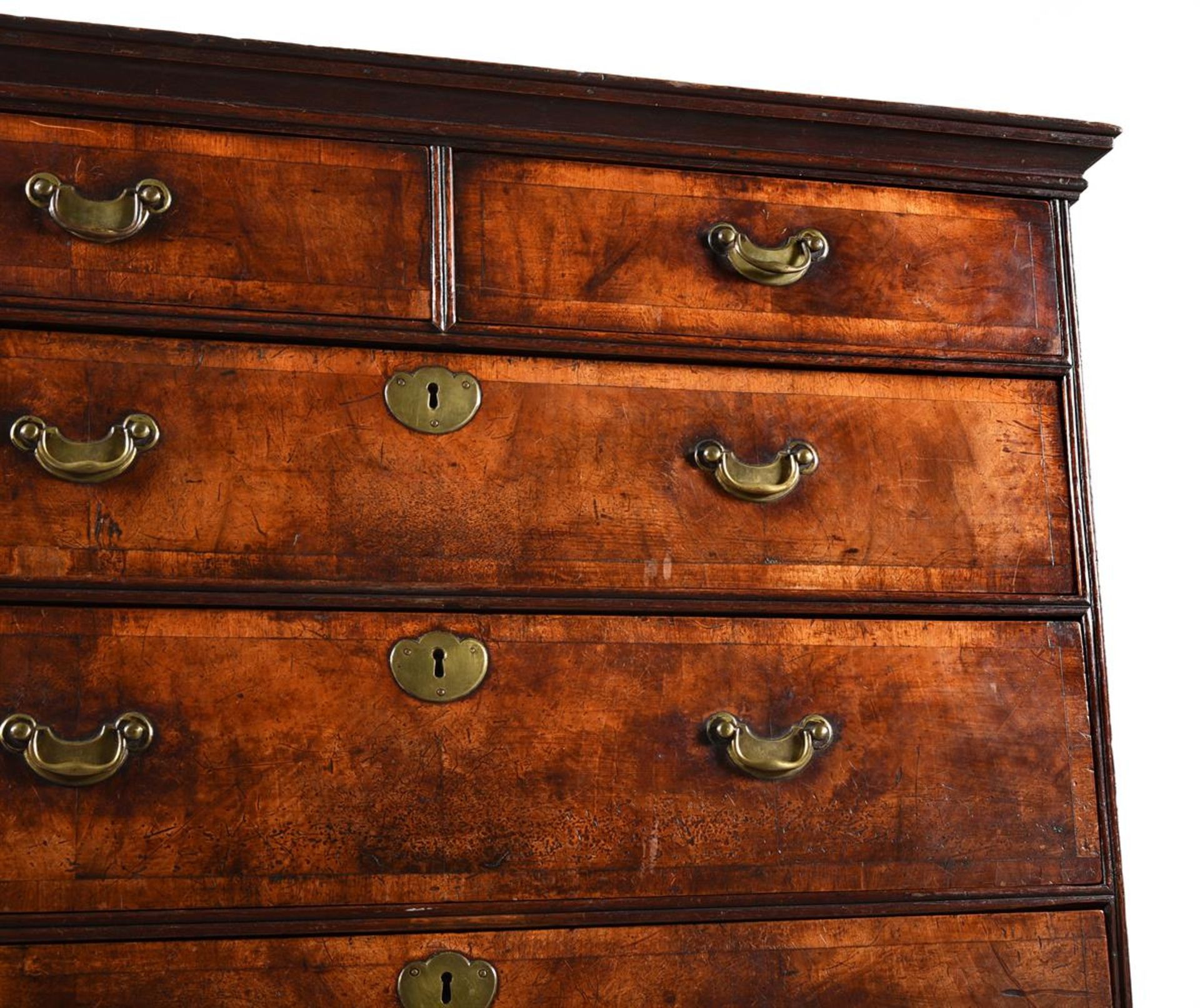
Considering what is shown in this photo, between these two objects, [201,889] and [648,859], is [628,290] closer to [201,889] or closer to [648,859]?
[648,859]

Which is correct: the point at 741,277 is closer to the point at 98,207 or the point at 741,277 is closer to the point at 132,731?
the point at 98,207

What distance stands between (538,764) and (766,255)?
2.00ft

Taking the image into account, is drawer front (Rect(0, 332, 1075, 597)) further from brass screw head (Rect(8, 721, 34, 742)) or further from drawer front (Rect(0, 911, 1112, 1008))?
drawer front (Rect(0, 911, 1112, 1008))

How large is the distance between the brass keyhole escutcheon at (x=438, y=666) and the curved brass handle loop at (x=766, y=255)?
518mm

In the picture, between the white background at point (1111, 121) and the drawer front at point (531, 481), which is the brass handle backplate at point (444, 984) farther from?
the white background at point (1111, 121)

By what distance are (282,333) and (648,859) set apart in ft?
2.16

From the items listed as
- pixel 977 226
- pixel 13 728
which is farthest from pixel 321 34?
pixel 13 728

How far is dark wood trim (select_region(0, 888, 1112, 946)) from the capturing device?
1.40 m

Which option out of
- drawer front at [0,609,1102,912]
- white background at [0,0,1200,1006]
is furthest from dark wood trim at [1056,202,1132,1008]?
white background at [0,0,1200,1006]

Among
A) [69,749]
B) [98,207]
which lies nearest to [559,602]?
[69,749]

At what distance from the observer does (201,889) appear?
1.43 meters

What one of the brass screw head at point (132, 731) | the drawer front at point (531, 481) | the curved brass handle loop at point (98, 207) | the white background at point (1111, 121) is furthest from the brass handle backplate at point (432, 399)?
the white background at point (1111, 121)

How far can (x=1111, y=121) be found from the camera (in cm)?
276

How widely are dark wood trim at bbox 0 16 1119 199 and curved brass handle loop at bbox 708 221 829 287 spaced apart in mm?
90
